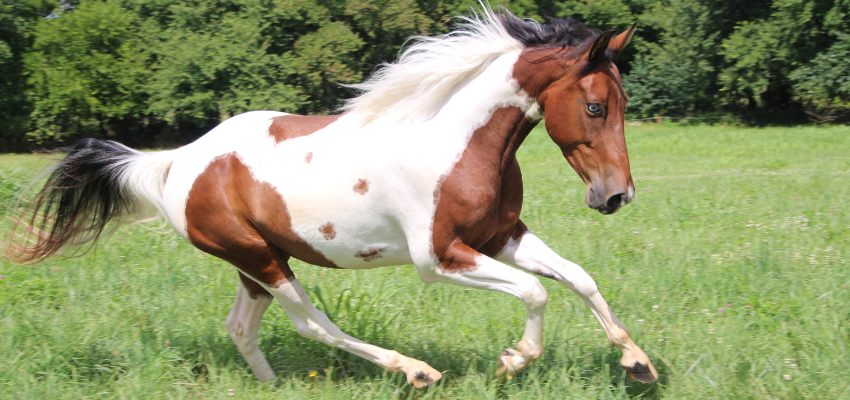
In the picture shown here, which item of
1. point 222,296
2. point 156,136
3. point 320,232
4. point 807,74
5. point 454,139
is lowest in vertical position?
point 156,136

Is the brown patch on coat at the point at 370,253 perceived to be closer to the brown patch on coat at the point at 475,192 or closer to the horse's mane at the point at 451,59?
the brown patch on coat at the point at 475,192

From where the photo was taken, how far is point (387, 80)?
11.1 feet

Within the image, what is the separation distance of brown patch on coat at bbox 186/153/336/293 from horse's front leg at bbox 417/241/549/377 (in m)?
0.72

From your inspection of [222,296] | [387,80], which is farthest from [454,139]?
[222,296]

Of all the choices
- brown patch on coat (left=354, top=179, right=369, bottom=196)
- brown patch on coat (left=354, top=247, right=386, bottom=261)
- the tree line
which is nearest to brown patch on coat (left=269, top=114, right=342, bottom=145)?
brown patch on coat (left=354, top=179, right=369, bottom=196)

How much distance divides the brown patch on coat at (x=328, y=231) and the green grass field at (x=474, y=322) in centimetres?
84

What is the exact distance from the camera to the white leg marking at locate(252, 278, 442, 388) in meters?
3.49

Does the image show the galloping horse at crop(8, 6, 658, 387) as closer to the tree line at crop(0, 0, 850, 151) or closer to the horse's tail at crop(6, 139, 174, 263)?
the horse's tail at crop(6, 139, 174, 263)

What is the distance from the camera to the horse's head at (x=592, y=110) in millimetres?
2924

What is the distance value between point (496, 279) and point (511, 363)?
516 millimetres

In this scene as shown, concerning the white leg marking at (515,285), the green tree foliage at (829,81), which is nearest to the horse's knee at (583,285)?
the white leg marking at (515,285)

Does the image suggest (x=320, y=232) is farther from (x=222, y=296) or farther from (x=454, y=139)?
(x=222, y=296)

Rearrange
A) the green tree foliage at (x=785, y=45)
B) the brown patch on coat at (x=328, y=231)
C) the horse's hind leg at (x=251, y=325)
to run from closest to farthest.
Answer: the brown patch on coat at (x=328, y=231) → the horse's hind leg at (x=251, y=325) → the green tree foliage at (x=785, y=45)

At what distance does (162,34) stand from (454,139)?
945 inches
